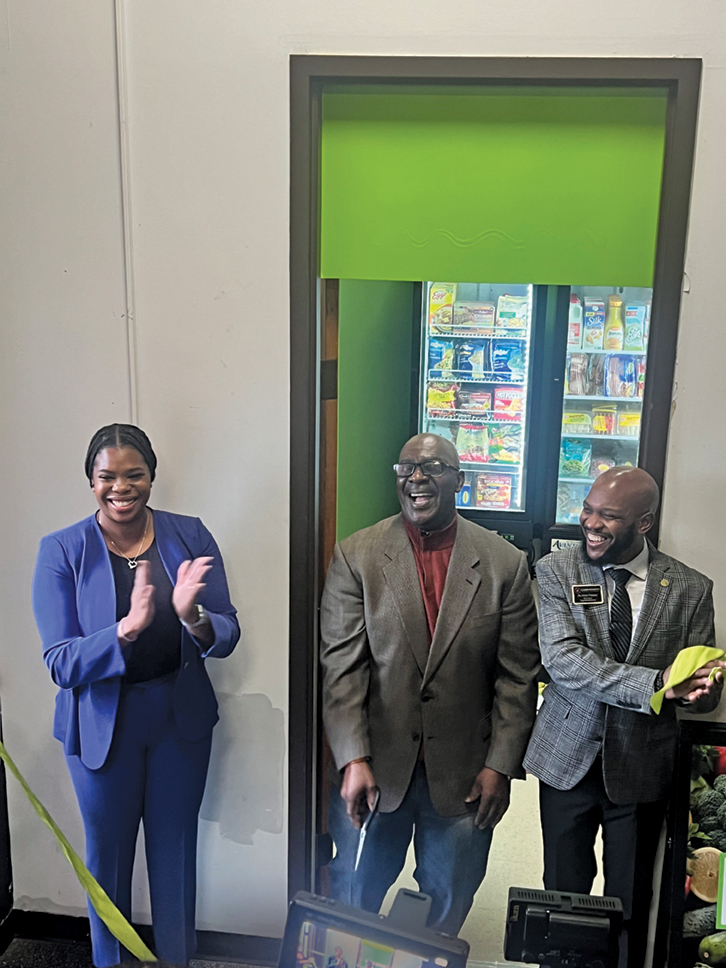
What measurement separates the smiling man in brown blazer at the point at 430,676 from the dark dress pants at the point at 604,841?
140 mm

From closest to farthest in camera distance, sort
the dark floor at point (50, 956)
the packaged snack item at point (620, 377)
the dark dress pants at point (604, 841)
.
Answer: the packaged snack item at point (620, 377), the dark dress pants at point (604, 841), the dark floor at point (50, 956)

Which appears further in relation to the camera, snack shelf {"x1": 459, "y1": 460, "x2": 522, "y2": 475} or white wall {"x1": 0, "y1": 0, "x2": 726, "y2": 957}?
snack shelf {"x1": 459, "y1": 460, "x2": 522, "y2": 475}

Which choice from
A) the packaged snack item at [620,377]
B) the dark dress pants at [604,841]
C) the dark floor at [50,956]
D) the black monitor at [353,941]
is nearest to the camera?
the black monitor at [353,941]

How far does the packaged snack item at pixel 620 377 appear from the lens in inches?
80.6

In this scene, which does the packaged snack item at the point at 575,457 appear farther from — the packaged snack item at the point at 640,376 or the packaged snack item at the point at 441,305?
the packaged snack item at the point at 441,305

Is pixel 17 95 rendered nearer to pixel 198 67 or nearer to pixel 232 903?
pixel 198 67

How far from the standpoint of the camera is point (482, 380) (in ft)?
6.83

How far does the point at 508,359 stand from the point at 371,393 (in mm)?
346

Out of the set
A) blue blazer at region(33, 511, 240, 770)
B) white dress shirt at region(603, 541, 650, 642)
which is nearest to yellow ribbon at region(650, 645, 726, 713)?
white dress shirt at region(603, 541, 650, 642)

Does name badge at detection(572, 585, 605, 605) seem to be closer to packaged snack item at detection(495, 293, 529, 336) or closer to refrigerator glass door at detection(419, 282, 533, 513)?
refrigerator glass door at detection(419, 282, 533, 513)

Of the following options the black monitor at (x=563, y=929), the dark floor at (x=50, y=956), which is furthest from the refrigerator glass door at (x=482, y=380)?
the dark floor at (x=50, y=956)

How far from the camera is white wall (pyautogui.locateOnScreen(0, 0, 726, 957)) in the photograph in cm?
198

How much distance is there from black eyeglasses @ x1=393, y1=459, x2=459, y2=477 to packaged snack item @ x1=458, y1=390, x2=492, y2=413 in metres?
0.15

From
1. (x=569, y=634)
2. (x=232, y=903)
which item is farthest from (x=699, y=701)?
(x=232, y=903)
